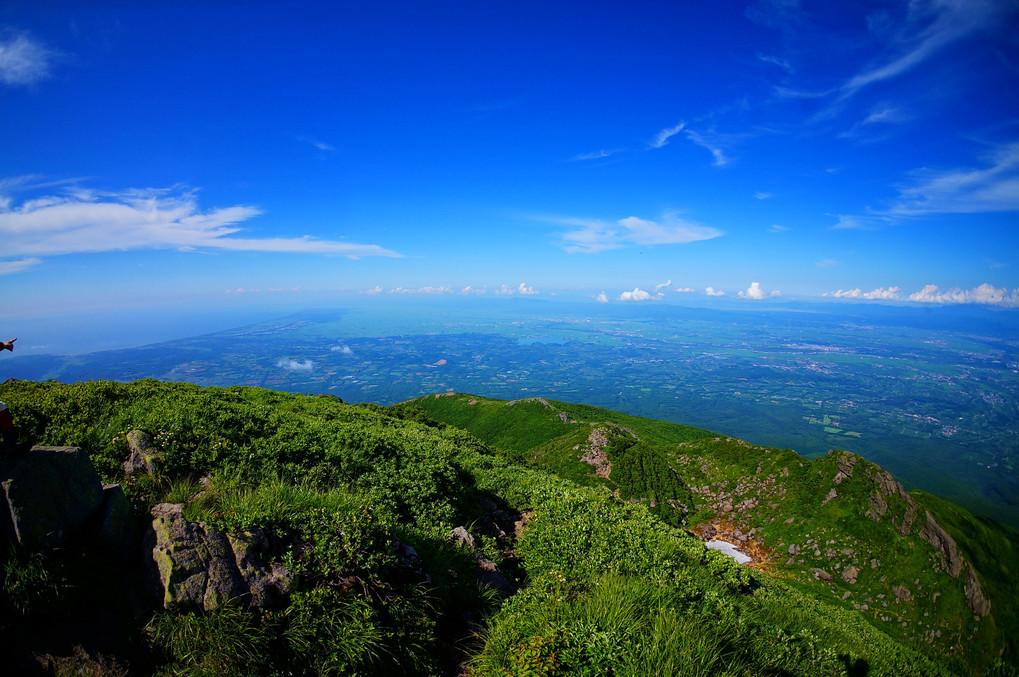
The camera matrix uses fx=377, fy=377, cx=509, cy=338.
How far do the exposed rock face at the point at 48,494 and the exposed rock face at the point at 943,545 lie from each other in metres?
49.2

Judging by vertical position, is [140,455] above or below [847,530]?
above

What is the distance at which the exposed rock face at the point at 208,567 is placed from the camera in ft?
15.2

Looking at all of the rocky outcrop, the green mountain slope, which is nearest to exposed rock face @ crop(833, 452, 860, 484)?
the green mountain slope

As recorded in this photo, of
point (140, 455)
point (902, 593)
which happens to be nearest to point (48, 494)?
point (140, 455)

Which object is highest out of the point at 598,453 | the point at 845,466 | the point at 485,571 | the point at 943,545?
the point at 485,571

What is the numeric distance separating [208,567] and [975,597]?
48.6 meters

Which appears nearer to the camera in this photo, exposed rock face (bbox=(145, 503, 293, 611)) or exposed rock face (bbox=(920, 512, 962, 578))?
exposed rock face (bbox=(145, 503, 293, 611))

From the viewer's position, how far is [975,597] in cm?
2847

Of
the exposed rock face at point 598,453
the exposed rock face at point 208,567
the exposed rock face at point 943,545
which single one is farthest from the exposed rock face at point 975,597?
the exposed rock face at point 208,567

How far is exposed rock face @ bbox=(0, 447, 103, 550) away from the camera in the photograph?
14.0 ft

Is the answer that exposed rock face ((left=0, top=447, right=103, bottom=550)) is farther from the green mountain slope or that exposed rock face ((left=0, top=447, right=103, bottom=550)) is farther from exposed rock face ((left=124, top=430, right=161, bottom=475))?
the green mountain slope

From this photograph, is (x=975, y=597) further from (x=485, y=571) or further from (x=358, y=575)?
(x=358, y=575)

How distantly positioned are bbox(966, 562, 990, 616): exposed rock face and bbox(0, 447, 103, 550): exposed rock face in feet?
161

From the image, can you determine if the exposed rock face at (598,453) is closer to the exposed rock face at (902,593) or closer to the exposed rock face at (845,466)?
the exposed rock face at (845,466)
